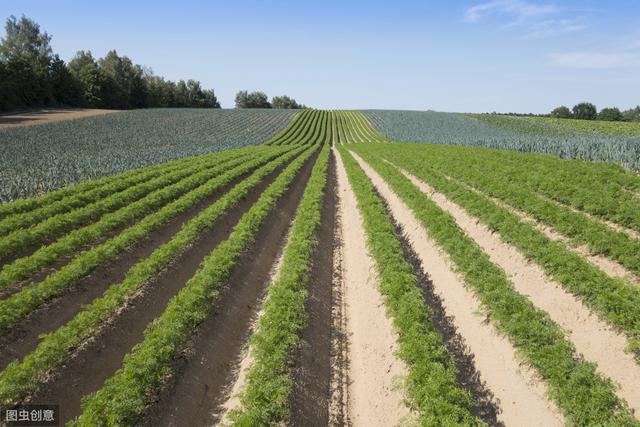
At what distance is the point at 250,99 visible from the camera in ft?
558

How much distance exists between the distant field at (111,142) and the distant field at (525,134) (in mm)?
27910

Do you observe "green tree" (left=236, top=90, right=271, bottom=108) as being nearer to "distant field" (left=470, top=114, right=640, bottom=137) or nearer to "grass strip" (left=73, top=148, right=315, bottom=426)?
"distant field" (left=470, top=114, right=640, bottom=137)

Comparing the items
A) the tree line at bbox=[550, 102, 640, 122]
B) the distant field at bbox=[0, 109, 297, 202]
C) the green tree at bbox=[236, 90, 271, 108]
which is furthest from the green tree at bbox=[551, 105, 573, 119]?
the green tree at bbox=[236, 90, 271, 108]

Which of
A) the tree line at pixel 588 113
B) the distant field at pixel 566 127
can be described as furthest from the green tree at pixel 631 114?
the distant field at pixel 566 127

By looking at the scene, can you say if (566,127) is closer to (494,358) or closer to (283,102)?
(494,358)

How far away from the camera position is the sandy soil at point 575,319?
7.89m

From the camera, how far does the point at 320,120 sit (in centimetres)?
10400

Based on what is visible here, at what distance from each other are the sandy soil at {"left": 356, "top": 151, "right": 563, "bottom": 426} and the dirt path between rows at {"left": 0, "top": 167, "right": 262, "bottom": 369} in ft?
36.1

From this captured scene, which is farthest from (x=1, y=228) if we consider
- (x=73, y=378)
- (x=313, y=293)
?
(x=313, y=293)

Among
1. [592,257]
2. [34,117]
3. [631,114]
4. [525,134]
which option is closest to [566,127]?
[525,134]

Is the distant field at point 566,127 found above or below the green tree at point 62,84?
below

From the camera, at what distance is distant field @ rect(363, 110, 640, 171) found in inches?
1052

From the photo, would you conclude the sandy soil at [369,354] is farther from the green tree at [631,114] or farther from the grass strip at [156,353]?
the green tree at [631,114]

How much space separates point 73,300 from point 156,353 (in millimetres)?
4863
